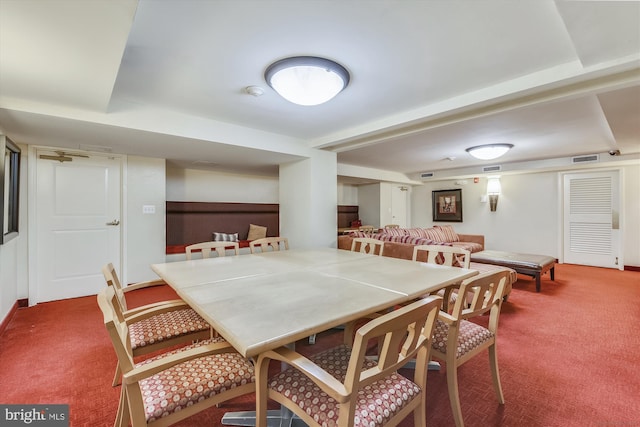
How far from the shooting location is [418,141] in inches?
165

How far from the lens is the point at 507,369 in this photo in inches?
80.1

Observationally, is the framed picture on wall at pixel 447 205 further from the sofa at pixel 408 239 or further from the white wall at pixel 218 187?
the white wall at pixel 218 187

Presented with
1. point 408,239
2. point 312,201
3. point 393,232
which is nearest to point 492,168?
point 393,232

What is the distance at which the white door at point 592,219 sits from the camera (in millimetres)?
5281

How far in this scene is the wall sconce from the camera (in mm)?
6613

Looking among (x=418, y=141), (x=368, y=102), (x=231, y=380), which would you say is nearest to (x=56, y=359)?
(x=231, y=380)

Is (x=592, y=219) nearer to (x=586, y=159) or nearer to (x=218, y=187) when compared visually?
(x=586, y=159)

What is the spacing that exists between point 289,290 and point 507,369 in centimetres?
175

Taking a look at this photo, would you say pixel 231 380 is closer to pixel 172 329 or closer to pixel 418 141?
pixel 172 329

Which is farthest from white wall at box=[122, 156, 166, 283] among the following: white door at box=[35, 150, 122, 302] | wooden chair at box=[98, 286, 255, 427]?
wooden chair at box=[98, 286, 255, 427]

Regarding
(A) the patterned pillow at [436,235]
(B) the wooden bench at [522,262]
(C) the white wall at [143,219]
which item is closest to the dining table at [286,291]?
(C) the white wall at [143,219]

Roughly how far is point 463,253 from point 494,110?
4.32 ft

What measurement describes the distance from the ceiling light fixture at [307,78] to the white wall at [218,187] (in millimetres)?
3772

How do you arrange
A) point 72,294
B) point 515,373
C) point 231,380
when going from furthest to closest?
point 72,294 < point 515,373 < point 231,380
